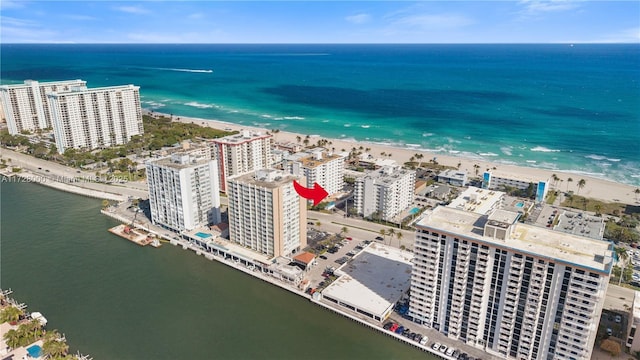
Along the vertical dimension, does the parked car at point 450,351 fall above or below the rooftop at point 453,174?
below

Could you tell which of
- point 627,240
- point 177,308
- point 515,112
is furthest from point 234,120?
point 627,240

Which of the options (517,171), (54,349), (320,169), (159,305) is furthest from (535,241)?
(517,171)

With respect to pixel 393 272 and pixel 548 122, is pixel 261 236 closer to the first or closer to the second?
pixel 393 272

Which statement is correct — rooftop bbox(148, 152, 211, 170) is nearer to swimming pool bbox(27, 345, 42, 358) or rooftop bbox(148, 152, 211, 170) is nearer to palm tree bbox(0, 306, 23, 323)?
palm tree bbox(0, 306, 23, 323)

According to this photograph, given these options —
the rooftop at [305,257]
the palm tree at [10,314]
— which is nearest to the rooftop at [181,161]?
the rooftop at [305,257]

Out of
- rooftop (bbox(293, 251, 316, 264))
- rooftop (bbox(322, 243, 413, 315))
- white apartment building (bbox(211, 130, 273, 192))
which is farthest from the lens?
white apartment building (bbox(211, 130, 273, 192))

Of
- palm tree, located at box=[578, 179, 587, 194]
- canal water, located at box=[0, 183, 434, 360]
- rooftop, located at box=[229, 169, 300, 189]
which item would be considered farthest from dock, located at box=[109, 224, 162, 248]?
palm tree, located at box=[578, 179, 587, 194]

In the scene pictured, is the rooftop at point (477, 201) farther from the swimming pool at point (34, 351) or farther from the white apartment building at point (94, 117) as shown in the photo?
the white apartment building at point (94, 117)
